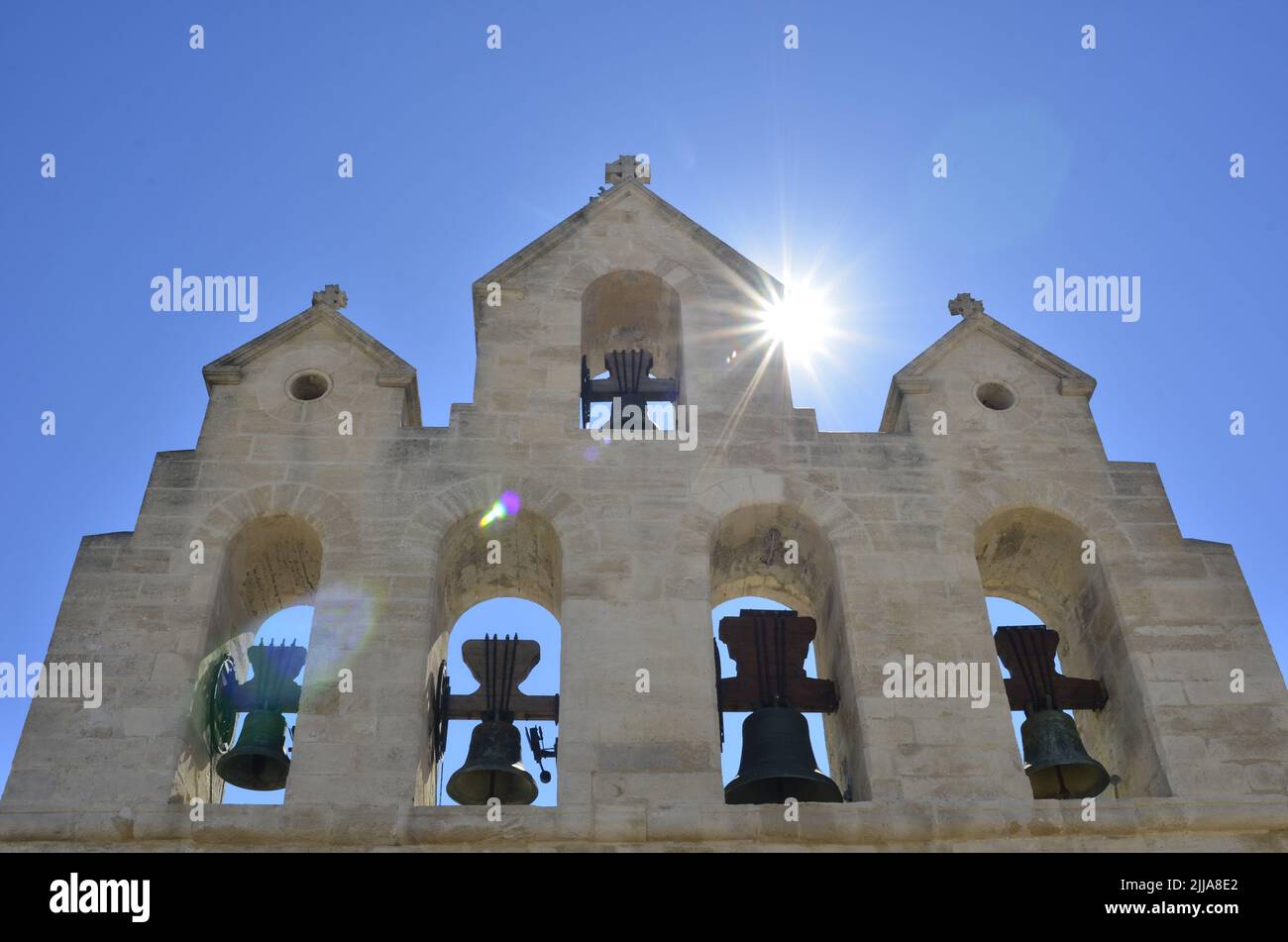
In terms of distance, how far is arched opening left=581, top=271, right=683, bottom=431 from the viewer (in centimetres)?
1502

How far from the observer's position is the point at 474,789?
11.6m

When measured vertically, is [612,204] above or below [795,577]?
above

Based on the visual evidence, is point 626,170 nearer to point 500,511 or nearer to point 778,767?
point 500,511

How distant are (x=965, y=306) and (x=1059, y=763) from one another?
17.4 ft

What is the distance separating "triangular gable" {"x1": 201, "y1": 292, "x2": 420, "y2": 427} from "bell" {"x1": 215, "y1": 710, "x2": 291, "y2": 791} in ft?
11.0

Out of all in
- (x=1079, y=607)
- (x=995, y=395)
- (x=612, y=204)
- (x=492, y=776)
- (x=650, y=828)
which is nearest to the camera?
(x=650, y=828)

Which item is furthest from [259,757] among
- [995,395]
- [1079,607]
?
[995,395]

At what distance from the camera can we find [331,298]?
14.6 metres

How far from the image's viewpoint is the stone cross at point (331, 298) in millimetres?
14547

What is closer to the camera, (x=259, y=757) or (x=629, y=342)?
(x=259, y=757)

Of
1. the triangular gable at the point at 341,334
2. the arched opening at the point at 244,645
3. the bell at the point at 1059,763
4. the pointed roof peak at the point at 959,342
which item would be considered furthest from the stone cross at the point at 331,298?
the bell at the point at 1059,763

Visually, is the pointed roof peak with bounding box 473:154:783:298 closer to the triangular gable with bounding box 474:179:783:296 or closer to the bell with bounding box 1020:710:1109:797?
the triangular gable with bounding box 474:179:783:296

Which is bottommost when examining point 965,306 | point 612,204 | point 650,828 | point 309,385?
point 650,828
